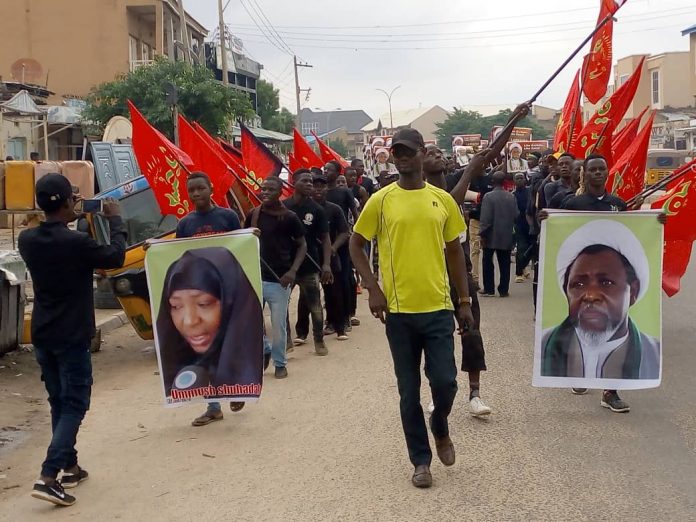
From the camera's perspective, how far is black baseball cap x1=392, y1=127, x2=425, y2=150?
5.00m

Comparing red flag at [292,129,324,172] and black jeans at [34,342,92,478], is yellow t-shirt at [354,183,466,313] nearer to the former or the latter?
black jeans at [34,342,92,478]

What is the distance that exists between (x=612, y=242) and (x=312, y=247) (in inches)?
147

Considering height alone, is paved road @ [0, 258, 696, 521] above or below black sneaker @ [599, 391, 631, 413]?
below

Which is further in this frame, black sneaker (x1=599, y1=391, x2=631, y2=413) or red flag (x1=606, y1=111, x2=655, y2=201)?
red flag (x1=606, y1=111, x2=655, y2=201)

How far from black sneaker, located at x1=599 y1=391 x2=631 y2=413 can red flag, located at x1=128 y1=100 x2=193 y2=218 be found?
4.93 meters

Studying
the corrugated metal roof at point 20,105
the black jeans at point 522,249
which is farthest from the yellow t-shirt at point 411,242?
the corrugated metal roof at point 20,105

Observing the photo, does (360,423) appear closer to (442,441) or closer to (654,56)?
(442,441)

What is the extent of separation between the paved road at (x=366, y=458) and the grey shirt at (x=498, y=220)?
15.7 feet

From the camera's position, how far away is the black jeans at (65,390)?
208 inches

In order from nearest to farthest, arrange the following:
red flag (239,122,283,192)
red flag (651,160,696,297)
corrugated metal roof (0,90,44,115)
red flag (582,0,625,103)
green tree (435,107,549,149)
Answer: red flag (651,160,696,297) < red flag (239,122,283,192) < red flag (582,0,625,103) < corrugated metal roof (0,90,44,115) < green tree (435,107,549,149)

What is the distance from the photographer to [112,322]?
1156 cm

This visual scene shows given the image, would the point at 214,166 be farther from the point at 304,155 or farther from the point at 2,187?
the point at 304,155

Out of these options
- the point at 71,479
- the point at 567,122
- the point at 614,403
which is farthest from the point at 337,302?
the point at 567,122

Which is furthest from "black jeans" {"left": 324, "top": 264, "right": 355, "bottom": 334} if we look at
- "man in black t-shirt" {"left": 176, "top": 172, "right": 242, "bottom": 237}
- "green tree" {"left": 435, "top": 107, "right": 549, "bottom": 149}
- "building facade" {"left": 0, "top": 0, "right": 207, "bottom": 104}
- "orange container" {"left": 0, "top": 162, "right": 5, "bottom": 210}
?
"green tree" {"left": 435, "top": 107, "right": 549, "bottom": 149}
